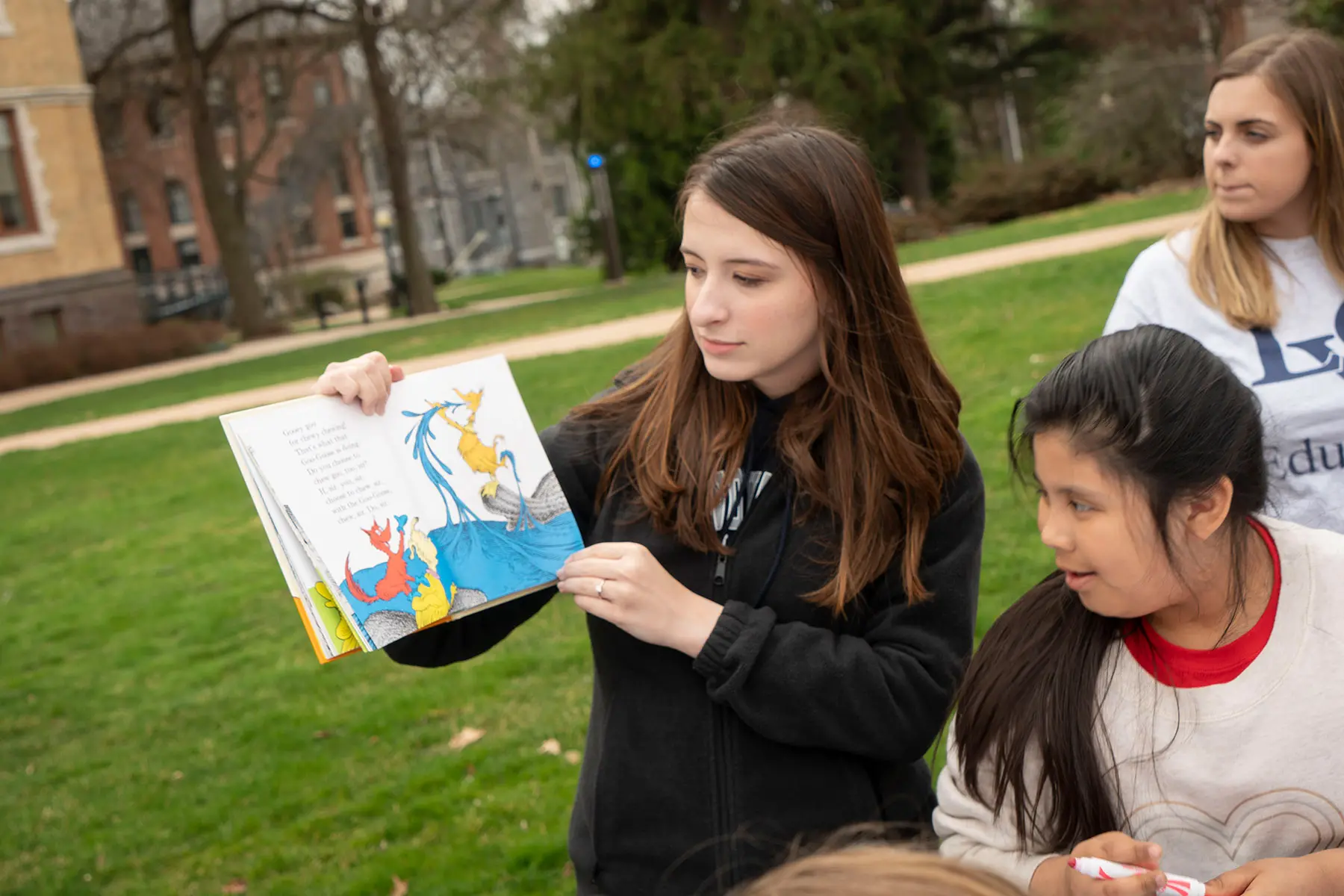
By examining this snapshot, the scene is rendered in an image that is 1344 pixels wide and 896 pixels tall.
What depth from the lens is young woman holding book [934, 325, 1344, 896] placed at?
1812 mm

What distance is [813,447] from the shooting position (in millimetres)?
Result: 2232

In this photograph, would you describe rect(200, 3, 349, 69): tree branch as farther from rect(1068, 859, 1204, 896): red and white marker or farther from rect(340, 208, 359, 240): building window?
rect(1068, 859, 1204, 896): red and white marker

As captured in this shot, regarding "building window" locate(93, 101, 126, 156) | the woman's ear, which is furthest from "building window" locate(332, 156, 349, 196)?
the woman's ear

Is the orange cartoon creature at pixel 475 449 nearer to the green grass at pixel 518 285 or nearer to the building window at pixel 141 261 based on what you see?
the green grass at pixel 518 285

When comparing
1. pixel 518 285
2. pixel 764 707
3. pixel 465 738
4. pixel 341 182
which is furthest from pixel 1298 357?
pixel 341 182

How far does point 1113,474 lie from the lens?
1.83 meters

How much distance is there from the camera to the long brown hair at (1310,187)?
290 cm

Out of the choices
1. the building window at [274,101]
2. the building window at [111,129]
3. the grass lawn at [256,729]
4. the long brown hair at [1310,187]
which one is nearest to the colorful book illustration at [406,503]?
the long brown hair at [1310,187]

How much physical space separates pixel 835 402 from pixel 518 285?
41.1 m

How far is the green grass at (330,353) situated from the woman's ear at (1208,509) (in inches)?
693

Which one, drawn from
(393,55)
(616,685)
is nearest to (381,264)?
(393,55)

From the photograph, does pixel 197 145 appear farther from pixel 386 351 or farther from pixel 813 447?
pixel 813 447

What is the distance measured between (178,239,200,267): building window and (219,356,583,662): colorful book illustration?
191 feet

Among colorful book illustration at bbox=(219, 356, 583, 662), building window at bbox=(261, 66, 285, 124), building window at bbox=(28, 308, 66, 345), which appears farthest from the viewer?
building window at bbox=(261, 66, 285, 124)
